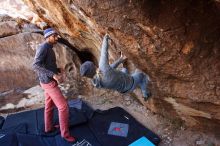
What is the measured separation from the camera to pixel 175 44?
13.5ft

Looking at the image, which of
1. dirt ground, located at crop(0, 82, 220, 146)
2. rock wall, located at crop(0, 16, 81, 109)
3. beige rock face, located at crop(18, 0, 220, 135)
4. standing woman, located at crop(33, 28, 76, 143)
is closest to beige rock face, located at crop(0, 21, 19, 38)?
rock wall, located at crop(0, 16, 81, 109)

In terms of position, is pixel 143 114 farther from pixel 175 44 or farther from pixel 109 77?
pixel 175 44

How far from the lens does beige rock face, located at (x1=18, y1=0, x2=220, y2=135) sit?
3848 mm

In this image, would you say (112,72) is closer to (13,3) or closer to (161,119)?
(161,119)

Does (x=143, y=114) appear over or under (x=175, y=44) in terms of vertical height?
under

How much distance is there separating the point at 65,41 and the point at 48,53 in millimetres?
2683

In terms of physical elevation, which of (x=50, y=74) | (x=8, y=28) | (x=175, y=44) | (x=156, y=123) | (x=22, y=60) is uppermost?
(x=8, y=28)

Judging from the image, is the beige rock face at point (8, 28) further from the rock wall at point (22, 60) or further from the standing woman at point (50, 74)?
the standing woman at point (50, 74)

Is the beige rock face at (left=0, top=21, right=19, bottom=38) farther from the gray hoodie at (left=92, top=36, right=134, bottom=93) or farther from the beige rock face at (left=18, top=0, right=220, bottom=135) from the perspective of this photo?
the gray hoodie at (left=92, top=36, right=134, bottom=93)

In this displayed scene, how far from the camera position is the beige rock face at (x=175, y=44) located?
3848 millimetres

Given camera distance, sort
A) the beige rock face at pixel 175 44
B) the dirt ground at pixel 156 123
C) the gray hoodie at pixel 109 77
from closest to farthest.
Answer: the beige rock face at pixel 175 44 < the gray hoodie at pixel 109 77 < the dirt ground at pixel 156 123

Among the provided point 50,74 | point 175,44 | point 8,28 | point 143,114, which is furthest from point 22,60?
point 175,44

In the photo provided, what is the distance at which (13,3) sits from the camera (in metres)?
8.13

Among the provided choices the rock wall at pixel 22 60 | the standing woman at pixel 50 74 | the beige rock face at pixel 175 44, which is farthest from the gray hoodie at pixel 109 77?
the rock wall at pixel 22 60
